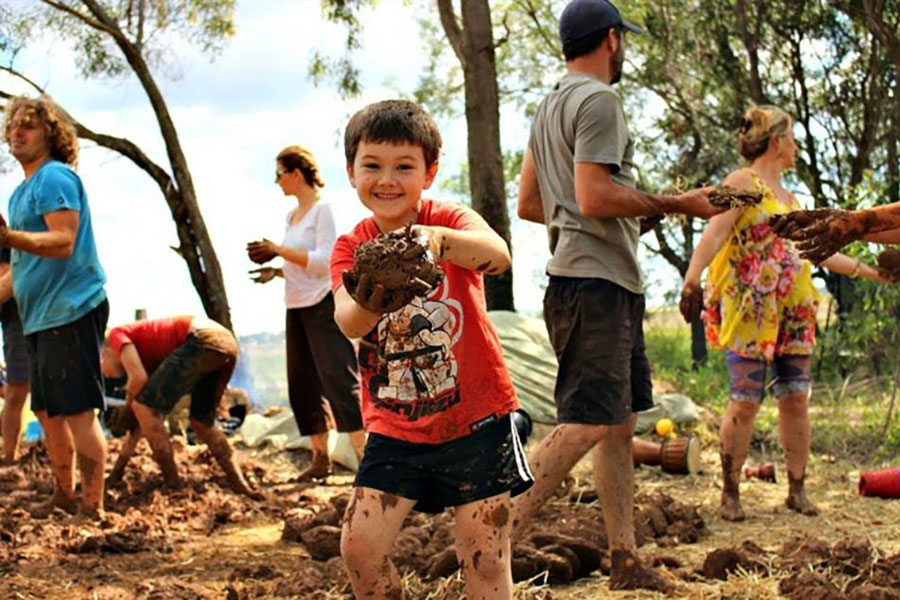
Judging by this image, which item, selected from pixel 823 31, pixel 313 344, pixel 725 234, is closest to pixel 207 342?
pixel 313 344

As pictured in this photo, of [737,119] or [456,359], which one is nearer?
[456,359]

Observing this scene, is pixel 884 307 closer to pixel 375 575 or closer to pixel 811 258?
pixel 811 258

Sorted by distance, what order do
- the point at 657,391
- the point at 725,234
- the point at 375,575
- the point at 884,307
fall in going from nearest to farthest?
the point at 375,575, the point at 725,234, the point at 884,307, the point at 657,391

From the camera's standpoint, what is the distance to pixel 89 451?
18.5 ft

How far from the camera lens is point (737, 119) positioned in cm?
1712

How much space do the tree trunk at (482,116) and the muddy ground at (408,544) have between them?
4.62 meters

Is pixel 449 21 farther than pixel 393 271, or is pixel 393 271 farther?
pixel 449 21

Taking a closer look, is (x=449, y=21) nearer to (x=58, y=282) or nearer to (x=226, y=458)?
(x=226, y=458)

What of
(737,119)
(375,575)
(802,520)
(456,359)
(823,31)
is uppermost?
(823,31)

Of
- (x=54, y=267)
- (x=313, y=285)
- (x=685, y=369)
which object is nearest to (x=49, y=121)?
(x=54, y=267)

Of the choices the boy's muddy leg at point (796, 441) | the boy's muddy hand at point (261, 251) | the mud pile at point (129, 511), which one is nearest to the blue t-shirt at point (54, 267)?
the mud pile at point (129, 511)

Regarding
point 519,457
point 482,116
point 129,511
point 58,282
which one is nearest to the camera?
point 519,457

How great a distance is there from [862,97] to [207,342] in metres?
12.3

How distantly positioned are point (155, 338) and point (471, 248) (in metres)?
4.56
